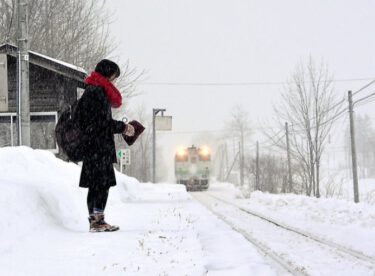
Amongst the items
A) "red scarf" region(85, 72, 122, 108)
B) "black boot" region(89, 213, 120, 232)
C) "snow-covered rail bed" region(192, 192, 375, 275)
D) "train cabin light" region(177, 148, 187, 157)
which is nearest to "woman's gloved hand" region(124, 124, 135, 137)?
"red scarf" region(85, 72, 122, 108)

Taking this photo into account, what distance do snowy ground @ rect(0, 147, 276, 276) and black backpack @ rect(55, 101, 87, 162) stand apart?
2.38 feet

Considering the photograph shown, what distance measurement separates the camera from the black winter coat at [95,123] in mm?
5688

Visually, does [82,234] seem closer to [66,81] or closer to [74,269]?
[74,269]

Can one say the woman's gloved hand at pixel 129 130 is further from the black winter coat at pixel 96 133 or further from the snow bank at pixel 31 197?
the snow bank at pixel 31 197

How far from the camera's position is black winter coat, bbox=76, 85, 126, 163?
569 centimetres

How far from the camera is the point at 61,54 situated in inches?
1056

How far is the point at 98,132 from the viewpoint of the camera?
5.74 metres

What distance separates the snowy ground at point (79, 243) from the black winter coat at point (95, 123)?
2.96 feet

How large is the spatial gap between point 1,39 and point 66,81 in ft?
31.4

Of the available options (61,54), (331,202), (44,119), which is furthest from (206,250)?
(61,54)

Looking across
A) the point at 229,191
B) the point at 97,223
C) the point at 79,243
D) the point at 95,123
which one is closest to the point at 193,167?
the point at 229,191

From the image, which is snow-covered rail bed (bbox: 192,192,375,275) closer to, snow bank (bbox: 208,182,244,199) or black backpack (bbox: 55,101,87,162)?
black backpack (bbox: 55,101,87,162)

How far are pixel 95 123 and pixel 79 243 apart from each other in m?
1.38

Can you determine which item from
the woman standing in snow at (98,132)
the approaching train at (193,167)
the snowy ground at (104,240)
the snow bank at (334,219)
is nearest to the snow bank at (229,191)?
the approaching train at (193,167)
